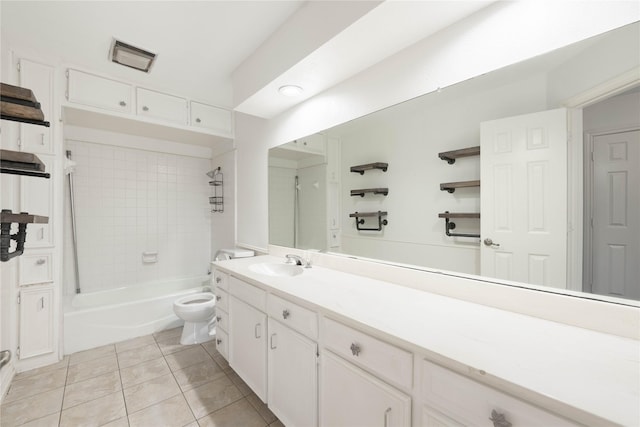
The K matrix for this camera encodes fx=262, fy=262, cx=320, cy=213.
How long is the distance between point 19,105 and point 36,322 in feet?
6.85

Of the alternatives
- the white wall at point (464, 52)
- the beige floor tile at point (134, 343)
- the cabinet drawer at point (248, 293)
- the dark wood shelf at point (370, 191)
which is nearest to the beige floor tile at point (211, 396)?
the cabinet drawer at point (248, 293)

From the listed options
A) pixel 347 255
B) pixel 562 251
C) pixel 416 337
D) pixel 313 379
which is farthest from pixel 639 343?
pixel 347 255

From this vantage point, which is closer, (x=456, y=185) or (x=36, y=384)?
(x=456, y=185)

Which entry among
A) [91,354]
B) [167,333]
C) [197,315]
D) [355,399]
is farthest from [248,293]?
[91,354]

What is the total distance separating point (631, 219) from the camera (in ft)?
Answer: 2.93

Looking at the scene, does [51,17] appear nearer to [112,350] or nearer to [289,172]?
[289,172]

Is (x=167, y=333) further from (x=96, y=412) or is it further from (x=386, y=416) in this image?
(x=386, y=416)

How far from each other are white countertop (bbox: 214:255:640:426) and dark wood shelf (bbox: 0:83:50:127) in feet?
4.10

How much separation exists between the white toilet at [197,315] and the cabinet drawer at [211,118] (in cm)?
147

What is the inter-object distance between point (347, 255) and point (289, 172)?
99cm

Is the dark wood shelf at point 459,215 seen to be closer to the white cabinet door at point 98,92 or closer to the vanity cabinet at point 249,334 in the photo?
the vanity cabinet at point 249,334

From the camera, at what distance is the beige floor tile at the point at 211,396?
1.67 m

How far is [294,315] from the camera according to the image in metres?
1.30

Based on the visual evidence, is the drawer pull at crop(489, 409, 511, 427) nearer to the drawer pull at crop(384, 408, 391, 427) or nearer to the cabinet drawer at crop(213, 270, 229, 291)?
the drawer pull at crop(384, 408, 391, 427)
